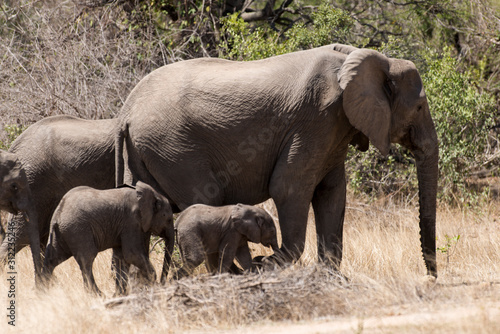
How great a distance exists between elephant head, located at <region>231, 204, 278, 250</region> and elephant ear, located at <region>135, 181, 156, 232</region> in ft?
2.58

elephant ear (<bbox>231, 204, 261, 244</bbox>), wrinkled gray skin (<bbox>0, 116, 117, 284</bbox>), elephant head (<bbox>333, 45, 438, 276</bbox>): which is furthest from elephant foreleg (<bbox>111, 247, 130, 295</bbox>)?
elephant head (<bbox>333, 45, 438, 276</bbox>)

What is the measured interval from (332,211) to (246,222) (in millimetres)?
1373

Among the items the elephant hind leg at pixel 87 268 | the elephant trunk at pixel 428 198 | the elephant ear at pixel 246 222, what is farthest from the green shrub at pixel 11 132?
the elephant trunk at pixel 428 198

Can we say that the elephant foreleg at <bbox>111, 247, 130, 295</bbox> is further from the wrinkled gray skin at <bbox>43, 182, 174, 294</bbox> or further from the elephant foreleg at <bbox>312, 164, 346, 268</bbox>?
the elephant foreleg at <bbox>312, 164, 346, 268</bbox>

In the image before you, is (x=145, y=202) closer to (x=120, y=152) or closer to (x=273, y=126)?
(x=120, y=152)

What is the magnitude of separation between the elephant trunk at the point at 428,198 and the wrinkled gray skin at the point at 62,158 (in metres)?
3.26

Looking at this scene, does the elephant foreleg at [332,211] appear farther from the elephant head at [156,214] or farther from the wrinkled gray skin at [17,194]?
the wrinkled gray skin at [17,194]

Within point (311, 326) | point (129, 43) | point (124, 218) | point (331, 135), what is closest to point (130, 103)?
point (124, 218)

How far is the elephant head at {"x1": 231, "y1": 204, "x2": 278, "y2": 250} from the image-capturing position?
23.1 ft

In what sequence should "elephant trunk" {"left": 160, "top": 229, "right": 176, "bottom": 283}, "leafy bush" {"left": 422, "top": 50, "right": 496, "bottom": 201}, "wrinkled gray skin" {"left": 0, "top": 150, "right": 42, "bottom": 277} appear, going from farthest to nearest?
"leafy bush" {"left": 422, "top": 50, "right": 496, "bottom": 201}, "wrinkled gray skin" {"left": 0, "top": 150, "right": 42, "bottom": 277}, "elephant trunk" {"left": 160, "top": 229, "right": 176, "bottom": 283}

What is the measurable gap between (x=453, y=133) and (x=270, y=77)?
17.7 ft

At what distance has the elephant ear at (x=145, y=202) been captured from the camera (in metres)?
7.17

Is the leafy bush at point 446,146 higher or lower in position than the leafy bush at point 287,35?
lower

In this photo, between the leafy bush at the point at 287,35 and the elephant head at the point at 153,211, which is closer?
the elephant head at the point at 153,211
